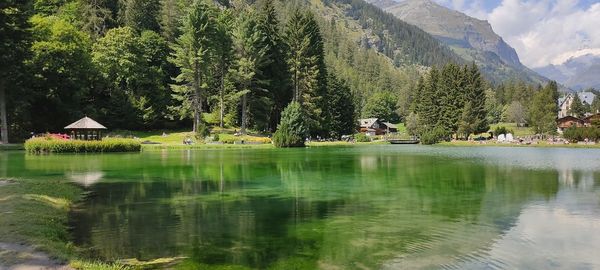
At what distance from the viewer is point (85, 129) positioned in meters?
52.9

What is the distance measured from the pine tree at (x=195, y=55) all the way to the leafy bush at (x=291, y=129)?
44.4 feet

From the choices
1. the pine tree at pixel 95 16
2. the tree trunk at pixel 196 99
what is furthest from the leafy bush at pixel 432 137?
the pine tree at pixel 95 16

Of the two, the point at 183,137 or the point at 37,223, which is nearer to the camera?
the point at 37,223

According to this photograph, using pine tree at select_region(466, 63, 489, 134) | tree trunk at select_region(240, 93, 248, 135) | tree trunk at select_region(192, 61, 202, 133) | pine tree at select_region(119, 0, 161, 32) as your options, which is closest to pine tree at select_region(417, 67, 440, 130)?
pine tree at select_region(466, 63, 489, 134)

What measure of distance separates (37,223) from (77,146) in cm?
3857

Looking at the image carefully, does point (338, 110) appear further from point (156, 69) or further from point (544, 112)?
point (544, 112)

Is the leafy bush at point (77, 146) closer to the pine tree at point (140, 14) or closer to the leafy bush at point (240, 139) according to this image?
the leafy bush at point (240, 139)

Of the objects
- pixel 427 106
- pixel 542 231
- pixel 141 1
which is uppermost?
pixel 141 1

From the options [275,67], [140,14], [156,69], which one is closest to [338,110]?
[275,67]

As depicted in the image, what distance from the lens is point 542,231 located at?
1288 cm

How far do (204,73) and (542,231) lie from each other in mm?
64776

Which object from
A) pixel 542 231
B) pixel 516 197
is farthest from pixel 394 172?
pixel 542 231

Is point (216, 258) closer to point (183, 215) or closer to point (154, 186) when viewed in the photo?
point (183, 215)

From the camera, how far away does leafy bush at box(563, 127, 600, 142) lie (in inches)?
3024
